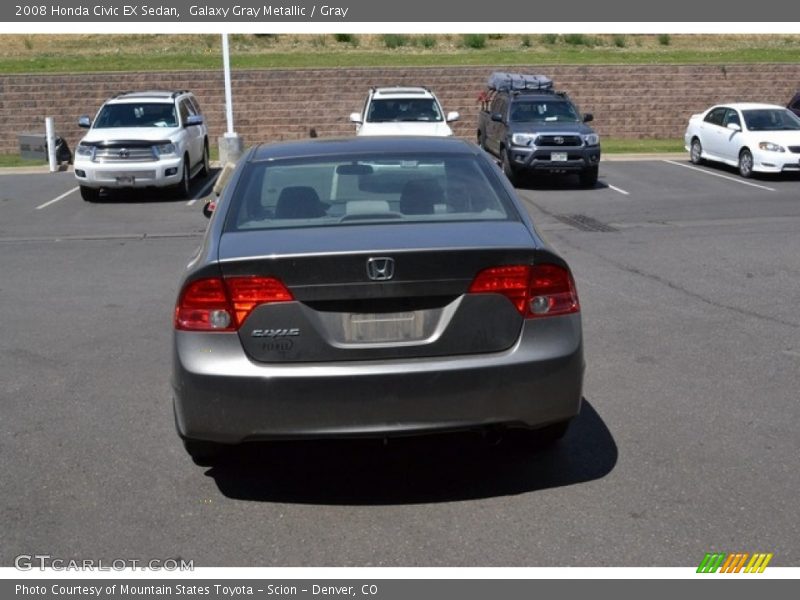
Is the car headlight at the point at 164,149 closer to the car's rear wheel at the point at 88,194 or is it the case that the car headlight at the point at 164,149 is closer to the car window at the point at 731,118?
the car's rear wheel at the point at 88,194

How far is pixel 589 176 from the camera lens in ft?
66.7

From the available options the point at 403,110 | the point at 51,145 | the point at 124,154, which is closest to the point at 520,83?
the point at 403,110

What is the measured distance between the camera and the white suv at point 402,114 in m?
20.2

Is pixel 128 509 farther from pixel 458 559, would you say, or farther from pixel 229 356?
pixel 458 559

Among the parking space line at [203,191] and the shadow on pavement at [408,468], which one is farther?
the parking space line at [203,191]

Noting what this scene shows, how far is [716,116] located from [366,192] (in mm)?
19726

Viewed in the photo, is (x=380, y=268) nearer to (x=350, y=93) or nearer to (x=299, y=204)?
(x=299, y=204)

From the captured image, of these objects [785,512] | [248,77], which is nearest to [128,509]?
Answer: [785,512]

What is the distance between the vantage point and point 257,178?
5926 mm

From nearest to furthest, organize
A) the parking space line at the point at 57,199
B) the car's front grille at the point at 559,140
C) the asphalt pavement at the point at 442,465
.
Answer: the asphalt pavement at the point at 442,465, the parking space line at the point at 57,199, the car's front grille at the point at 559,140

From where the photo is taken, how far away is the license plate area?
4.82 meters

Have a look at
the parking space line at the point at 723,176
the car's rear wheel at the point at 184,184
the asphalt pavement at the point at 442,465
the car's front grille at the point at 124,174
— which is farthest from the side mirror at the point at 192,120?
the parking space line at the point at 723,176

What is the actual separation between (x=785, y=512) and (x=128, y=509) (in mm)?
3096

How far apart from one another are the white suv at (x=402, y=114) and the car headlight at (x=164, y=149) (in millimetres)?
3692
